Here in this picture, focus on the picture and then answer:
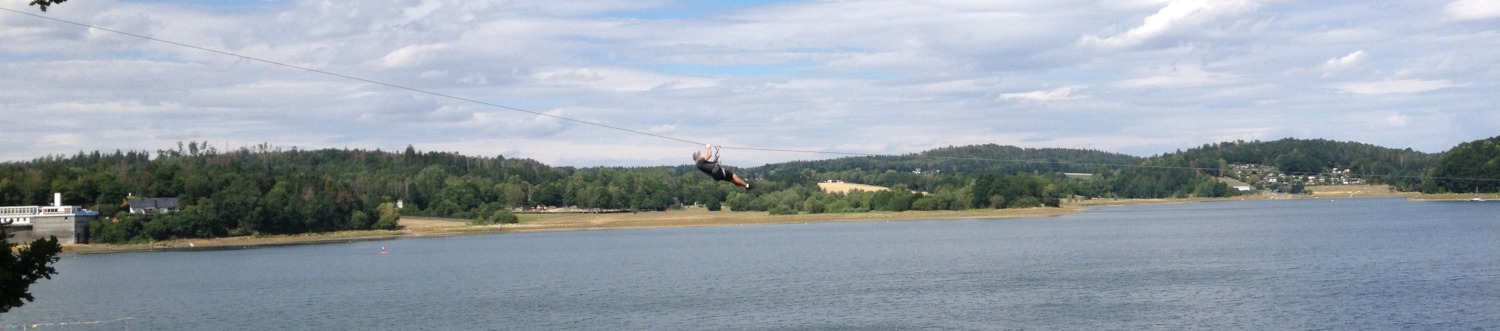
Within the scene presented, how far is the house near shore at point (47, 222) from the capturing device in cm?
12194

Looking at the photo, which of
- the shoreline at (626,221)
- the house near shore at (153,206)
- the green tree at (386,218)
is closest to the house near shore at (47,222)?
the house near shore at (153,206)

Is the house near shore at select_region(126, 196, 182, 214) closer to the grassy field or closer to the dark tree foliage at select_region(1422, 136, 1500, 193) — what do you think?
the grassy field

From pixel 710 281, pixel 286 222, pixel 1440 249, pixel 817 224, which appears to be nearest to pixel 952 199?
pixel 817 224

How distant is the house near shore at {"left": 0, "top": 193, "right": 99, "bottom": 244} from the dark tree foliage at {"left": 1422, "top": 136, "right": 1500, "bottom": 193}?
157m

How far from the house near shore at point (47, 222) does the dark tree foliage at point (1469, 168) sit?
157 meters

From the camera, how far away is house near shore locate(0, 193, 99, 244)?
→ 122 metres

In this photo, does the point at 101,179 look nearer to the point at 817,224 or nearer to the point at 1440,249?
the point at 817,224

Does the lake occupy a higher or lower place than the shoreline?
lower

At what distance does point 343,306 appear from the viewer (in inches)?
2416

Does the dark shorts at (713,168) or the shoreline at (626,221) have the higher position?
the dark shorts at (713,168)

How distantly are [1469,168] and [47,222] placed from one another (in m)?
171

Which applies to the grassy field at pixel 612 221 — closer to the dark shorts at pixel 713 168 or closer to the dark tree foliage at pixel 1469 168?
the dark tree foliage at pixel 1469 168

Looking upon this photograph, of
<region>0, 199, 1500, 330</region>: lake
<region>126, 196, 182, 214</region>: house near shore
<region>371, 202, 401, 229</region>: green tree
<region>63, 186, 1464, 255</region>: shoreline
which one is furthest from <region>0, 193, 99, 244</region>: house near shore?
<region>371, 202, 401, 229</region>: green tree

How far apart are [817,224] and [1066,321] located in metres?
123
